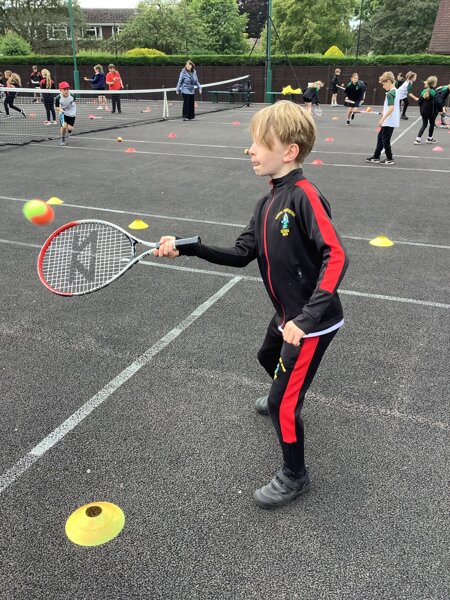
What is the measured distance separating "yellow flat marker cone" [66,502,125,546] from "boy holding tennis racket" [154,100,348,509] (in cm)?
76

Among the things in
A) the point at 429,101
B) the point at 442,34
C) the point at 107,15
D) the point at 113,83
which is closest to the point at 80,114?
the point at 113,83

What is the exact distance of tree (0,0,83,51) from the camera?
6225 cm

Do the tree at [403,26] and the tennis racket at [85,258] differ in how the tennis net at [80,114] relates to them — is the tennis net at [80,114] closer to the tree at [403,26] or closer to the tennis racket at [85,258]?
the tennis racket at [85,258]

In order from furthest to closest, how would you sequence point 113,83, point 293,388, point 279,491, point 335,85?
point 335,85
point 113,83
point 279,491
point 293,388

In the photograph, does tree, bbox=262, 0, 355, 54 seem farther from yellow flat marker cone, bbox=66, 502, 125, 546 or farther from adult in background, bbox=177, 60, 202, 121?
yellow flat marker cone, bbox=66, 502, 125, 546

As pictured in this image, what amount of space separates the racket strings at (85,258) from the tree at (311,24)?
62.5 metres

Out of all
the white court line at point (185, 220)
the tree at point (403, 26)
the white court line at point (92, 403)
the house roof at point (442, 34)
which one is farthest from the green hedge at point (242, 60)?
the white court line at point (92, 403)

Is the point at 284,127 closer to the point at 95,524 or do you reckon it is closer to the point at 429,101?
the point at 95,524

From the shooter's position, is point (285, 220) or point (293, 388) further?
point (293, 388)

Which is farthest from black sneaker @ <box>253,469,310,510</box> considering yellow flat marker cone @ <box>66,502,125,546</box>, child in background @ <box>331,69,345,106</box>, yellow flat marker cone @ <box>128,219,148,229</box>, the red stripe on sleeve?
child in background @ <box>331,69,345,106</box>

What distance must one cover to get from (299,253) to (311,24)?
2619 inches

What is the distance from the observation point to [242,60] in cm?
3769

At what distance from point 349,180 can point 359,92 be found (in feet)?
41.7

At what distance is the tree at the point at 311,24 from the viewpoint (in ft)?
200
